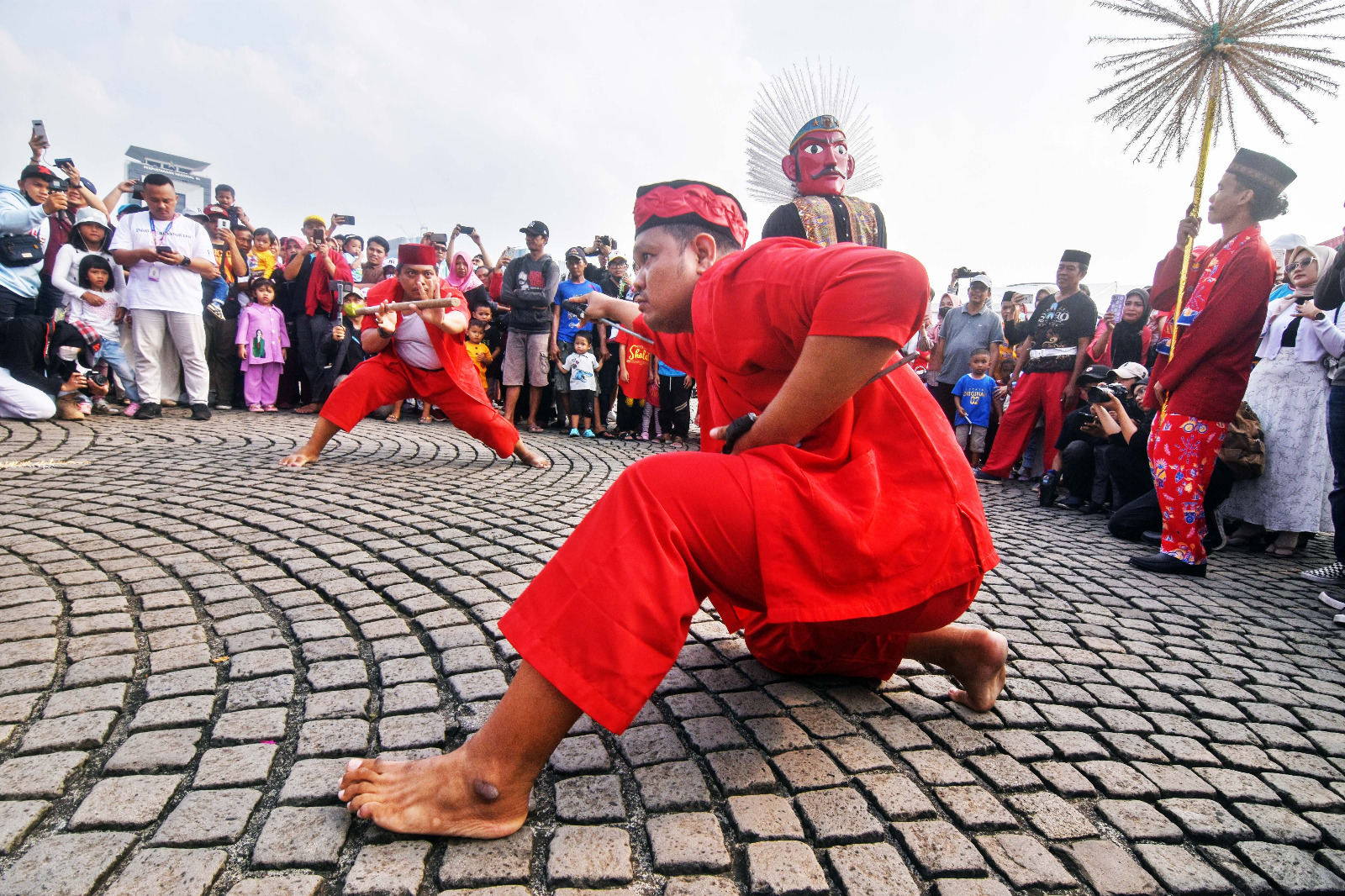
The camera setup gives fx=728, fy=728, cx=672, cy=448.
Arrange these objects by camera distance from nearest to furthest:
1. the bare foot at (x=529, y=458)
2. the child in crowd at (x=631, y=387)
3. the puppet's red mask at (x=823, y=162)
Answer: the puppet's red mask at (x=823, y=162), the bare foot at (x=529, y=458), the child in crowd at (x=631, y=387)

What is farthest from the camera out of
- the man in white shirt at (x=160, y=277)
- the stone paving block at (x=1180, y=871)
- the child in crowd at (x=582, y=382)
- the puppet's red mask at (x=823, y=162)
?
the child in crowd at (x=582, y=382)

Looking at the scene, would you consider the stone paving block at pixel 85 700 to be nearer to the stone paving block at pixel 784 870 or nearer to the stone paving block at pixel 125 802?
the stone paving block at pixel 125 802

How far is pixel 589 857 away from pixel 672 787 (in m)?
0.33

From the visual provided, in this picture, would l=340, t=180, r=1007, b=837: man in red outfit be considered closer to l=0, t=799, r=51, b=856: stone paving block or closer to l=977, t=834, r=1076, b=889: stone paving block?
l=977, t=834, r=1076, b=889: stone paving block

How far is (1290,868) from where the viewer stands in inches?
68.8

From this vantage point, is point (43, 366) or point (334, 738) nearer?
point (334, 738)

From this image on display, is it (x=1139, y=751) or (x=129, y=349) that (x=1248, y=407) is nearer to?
(x=1139, y=751)

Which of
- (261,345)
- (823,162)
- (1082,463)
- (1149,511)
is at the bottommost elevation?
(1149,511)

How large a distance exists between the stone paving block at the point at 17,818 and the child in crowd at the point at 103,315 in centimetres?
749

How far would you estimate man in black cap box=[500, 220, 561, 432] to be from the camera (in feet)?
30.5

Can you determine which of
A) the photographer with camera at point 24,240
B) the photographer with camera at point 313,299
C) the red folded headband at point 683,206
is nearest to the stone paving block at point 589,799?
the red folded headband at point 683,206

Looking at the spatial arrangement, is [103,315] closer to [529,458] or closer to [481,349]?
[481,349]

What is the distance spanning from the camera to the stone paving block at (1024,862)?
1.62m

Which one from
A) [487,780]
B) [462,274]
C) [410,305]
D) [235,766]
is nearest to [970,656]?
[487,780]
